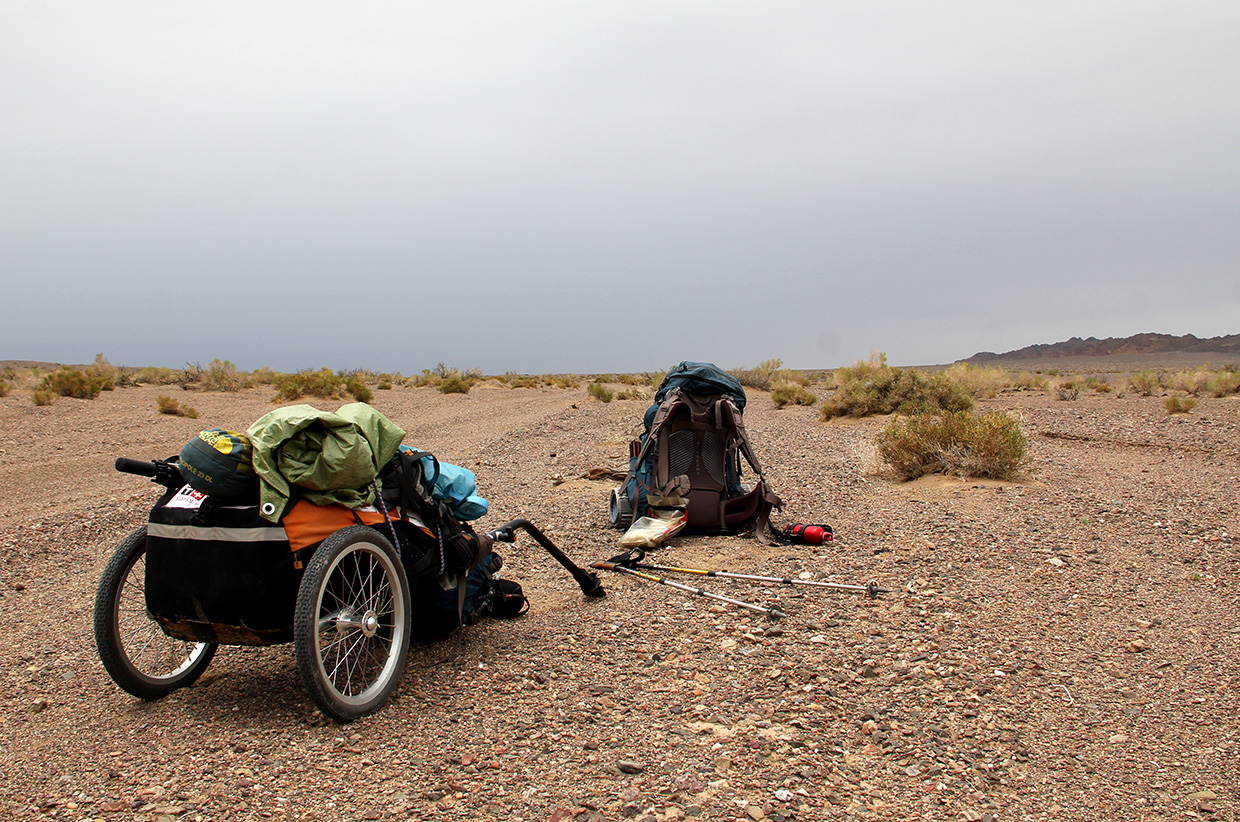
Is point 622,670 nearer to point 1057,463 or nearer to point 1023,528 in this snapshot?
point 1023,528

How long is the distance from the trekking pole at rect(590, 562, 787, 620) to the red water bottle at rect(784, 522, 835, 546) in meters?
1.66

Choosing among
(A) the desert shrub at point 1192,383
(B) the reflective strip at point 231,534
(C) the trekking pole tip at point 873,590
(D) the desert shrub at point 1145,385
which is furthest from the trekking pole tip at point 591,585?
(D) the desert shrub at point 1145,385

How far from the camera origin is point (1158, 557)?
617 centimetres

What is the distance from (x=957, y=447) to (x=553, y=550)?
6.74m

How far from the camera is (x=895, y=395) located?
18547mm

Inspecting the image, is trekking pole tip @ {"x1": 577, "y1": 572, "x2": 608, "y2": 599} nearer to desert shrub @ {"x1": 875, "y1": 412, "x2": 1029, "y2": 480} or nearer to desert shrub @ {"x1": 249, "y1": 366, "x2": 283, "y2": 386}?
desert shrub @ {"x1": 875, "y1": 412, "x2": 1029, "y2": 480}

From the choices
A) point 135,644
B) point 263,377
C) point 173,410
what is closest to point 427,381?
point 263,377

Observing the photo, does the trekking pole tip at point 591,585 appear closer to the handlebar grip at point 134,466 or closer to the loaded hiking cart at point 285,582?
the loaded hiking cart at point 285,582

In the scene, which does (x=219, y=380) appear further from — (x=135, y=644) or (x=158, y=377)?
(x=135, y=644)

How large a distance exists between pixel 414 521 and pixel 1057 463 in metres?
9.87

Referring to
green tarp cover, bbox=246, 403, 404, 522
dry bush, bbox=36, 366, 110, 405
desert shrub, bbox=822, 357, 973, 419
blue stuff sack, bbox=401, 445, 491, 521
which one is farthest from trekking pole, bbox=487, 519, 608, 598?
dry bush, bbox=36, 366, 110, 405

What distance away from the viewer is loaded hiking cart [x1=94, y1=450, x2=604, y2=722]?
10.8 ft

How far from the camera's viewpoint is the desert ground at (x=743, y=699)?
295 cm

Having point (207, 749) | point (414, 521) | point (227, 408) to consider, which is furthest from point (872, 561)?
point (227, 408)
